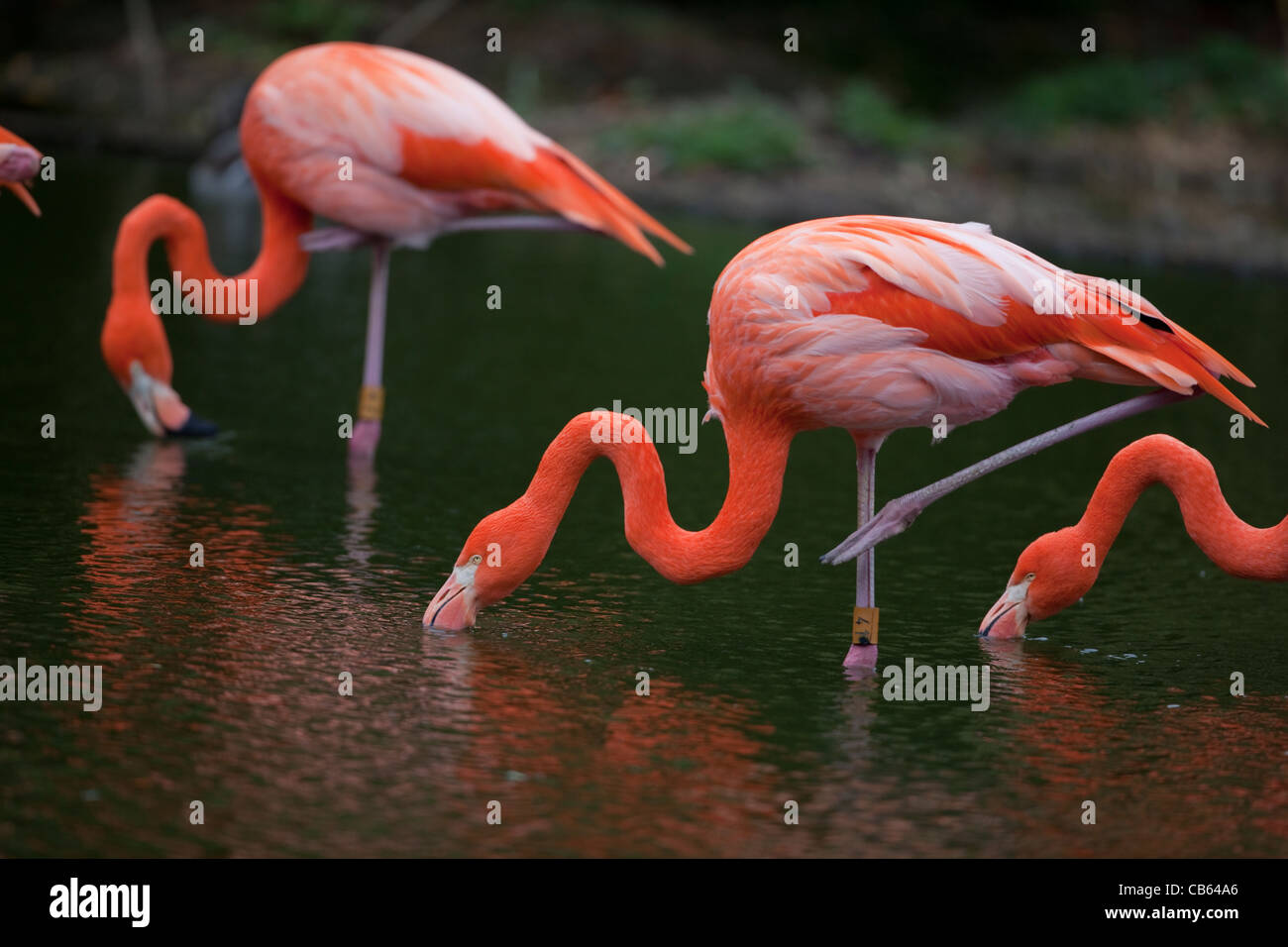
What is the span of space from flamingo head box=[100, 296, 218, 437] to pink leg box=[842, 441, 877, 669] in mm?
3863

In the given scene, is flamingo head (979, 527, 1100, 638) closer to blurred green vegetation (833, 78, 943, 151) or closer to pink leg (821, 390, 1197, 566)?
pink leg (821, 390, 1197, 566)

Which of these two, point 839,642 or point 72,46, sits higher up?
point 72,46

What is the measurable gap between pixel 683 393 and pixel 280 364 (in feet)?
8.30

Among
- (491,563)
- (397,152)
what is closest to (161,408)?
(397,152)

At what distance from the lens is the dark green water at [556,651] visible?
14.6 ft

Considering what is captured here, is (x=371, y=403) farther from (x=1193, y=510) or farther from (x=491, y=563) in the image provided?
(x=1193, y=510)

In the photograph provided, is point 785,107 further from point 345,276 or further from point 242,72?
point 345,276

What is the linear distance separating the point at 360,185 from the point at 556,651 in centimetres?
340

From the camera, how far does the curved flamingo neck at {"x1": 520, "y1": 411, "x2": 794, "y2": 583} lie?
572 centimetres

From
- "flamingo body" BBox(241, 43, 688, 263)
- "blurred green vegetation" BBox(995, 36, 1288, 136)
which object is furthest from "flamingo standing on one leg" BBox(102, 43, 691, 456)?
"blurred green vegetation" BBox(995, 36, 1288, 136)

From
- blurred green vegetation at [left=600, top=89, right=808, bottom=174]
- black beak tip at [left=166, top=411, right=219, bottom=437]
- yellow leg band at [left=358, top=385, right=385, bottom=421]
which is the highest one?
blurred green vegetation at [left=600, top=89, right=808, bottom=174]

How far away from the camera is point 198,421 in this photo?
8922 millimetres
